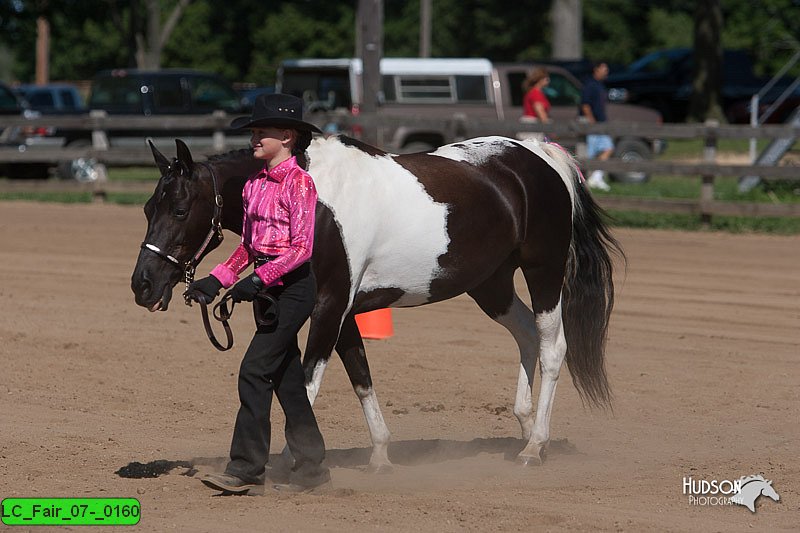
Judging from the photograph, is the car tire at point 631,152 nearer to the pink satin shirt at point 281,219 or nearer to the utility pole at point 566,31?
the utility pole at point 566,31

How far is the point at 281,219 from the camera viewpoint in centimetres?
508

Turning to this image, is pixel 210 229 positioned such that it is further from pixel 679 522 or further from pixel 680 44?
pixel 680 44

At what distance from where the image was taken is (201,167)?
5.37 m

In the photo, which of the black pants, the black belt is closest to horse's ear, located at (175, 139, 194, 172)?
the black belt

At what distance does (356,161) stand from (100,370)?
10.4 feet

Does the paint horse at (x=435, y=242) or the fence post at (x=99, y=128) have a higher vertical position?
the paint horse at (x=435, y=242)

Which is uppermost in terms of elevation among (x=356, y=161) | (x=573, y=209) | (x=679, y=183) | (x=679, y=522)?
(x=356, y=161)

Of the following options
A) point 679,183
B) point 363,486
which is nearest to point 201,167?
point 363,486

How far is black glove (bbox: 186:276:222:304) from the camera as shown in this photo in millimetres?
5027

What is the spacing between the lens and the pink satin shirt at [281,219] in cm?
504

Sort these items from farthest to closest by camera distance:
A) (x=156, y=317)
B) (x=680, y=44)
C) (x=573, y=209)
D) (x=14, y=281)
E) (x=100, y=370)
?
(x=680, y=44) → (x=14, y=281) → (x=156, y=317) → (x=100, y=370) → (x=573, y=209)

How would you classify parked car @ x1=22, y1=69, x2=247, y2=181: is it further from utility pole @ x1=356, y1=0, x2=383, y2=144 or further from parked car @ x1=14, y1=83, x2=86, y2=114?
utility pole @ x1=356, y1=0, x2=383, y2=144

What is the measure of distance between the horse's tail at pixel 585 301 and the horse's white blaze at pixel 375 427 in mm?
1293

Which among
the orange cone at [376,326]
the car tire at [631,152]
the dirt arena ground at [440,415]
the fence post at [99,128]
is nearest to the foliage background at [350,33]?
the car tire at [631,152]
